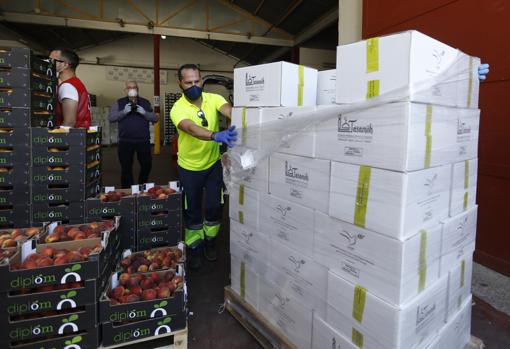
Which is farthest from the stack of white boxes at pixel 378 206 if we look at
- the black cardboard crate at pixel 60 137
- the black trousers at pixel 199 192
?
the black cardboard crate at pixel 60 137

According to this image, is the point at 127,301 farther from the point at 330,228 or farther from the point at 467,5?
the point at 467,5

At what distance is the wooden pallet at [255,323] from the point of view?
186 centimetres

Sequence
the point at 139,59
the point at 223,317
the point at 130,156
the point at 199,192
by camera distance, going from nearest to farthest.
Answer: the point at 223,317
the point at 199,192
the point at 130,156
the point at 139,59

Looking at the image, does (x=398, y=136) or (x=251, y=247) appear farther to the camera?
(x=251, y=247)

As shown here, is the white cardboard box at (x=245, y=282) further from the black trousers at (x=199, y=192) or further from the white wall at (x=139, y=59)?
the white wall at (x=139, y=59)

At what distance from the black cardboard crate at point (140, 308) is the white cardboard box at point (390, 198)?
0.94 meters

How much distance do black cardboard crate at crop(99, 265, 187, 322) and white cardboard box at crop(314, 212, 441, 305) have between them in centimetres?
78

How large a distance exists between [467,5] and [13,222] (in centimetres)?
382

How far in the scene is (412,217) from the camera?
51.8 inches

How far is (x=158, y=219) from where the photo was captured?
2770mm

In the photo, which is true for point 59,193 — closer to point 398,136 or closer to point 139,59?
point 398,136

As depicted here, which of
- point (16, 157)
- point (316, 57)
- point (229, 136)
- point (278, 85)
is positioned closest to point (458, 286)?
point (278, 85)

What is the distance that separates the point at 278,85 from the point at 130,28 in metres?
10.0

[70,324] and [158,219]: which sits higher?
[158,219]
